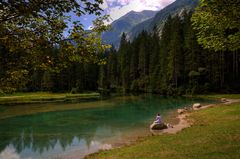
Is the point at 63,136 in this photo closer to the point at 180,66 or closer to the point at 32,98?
the point at 32,98

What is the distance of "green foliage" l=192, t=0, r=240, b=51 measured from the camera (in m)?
16.5

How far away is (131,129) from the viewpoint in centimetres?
3183

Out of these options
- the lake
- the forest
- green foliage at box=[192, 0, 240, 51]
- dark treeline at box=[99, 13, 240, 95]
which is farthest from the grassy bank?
green foliage at box=[192, 0, 240, 51]

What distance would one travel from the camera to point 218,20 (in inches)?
724

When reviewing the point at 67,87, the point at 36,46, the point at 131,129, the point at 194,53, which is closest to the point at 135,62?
the point at 67,87

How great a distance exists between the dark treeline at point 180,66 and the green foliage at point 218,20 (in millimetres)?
52243

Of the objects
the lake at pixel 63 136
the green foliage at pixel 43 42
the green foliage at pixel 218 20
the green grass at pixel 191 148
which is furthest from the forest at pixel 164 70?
the green foliage at pixel 43 42

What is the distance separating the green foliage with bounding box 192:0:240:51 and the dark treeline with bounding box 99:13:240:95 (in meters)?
52.2

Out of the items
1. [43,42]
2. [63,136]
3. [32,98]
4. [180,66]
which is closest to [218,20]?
[43,42]

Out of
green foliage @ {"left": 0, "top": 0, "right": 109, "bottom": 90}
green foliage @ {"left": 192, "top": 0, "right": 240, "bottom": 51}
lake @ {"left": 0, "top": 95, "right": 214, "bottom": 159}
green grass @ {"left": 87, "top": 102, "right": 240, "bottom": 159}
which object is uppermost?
green foliage @ {"left": 192, "top": 0, "right": 240, "bottom": 51}

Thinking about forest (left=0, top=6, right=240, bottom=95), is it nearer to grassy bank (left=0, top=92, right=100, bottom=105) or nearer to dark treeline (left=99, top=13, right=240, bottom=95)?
dark treeline (left=99, top=13, right=240, bottom=95)

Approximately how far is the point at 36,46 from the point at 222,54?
266 feet

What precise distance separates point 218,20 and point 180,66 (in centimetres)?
7081

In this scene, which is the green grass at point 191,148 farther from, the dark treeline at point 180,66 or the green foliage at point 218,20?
the dark treeline at point 180,66
